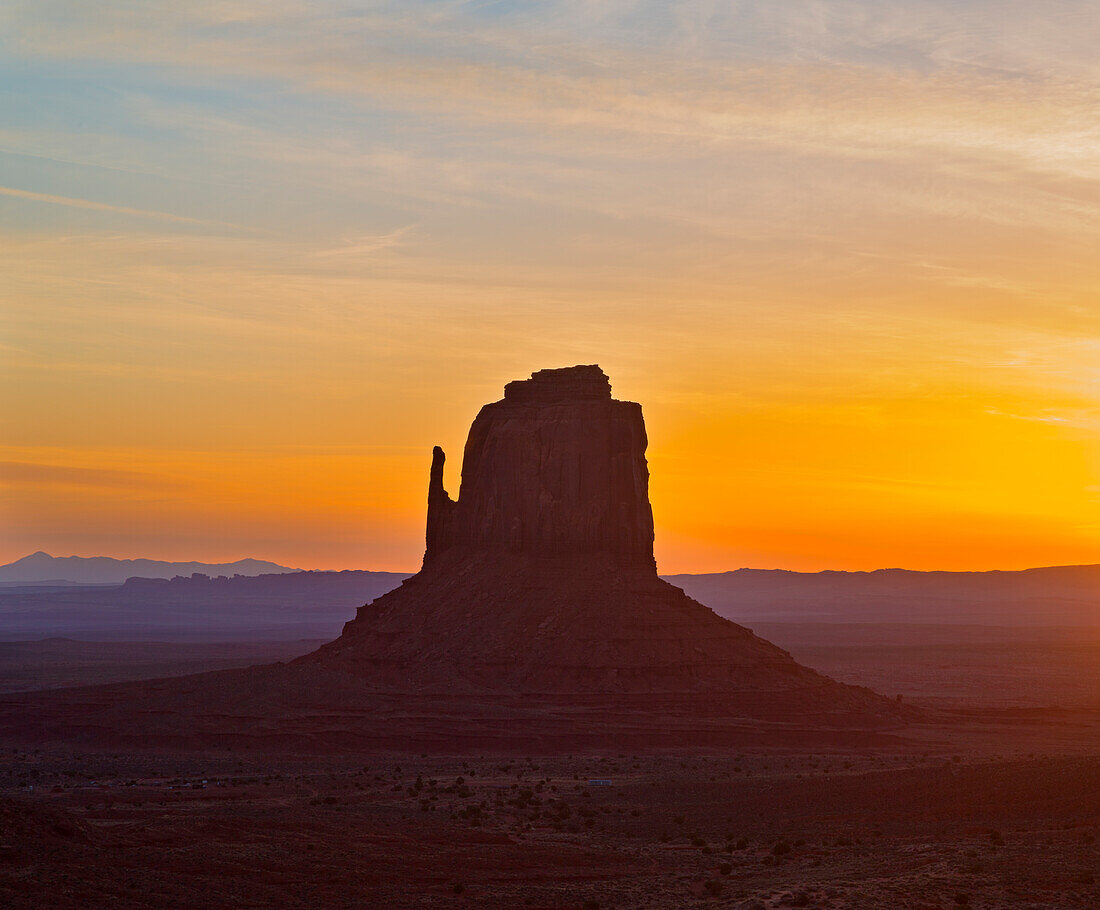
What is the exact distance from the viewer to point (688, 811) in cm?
6047

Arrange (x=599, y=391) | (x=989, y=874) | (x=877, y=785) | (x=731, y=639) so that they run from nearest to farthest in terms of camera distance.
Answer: (x=989, y=874) < (x=877, y=785) < (x=731, y=639) < (x=599, y=391)

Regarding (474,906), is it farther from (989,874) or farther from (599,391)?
(599,391)

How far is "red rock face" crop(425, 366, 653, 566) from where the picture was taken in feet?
368

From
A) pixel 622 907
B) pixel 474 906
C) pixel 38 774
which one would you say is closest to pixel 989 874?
pixel 622 907

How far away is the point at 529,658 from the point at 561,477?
16.6m

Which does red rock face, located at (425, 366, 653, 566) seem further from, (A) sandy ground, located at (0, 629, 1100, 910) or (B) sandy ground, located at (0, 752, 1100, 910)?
(B) sandy ground, located at (0, 752, 1100, 910)

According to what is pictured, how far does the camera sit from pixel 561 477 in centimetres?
11312

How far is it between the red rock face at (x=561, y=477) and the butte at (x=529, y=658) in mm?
133

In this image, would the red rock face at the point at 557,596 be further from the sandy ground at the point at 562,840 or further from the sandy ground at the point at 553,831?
the sandy ground at the point at 562,840

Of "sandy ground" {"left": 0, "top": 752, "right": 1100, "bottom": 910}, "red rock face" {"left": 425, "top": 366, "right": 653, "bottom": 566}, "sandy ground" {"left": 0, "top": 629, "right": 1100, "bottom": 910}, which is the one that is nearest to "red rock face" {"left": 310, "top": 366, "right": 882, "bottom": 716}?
"red rock face" {"left": 425, "top": 366, "right": 653, "bottom": 566}

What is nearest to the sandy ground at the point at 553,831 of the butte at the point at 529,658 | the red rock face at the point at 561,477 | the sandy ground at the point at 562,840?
the sandy ground at the point at 562,840

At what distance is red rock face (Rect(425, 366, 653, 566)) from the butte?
0.43 ft

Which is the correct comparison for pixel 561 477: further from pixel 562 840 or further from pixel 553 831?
pixel 562 840

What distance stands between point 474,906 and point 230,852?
384 inches
